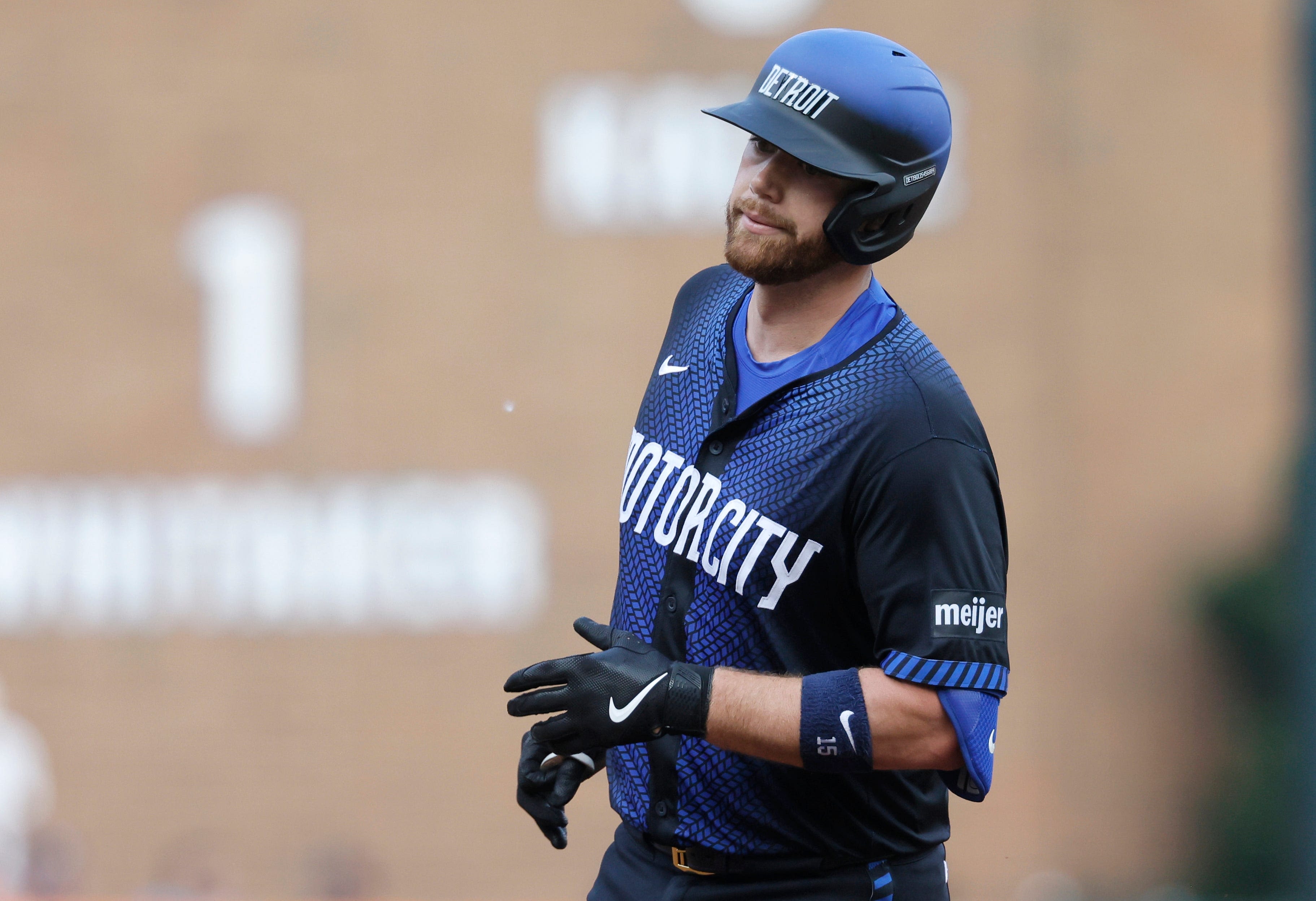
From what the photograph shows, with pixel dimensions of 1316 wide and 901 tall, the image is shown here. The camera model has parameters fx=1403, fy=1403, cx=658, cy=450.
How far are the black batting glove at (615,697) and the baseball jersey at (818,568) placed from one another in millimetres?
169

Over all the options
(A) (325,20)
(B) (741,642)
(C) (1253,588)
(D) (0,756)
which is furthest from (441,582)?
(B) (741,642)

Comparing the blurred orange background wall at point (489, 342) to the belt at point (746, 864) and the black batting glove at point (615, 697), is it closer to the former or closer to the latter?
the belt at point (746, 864)

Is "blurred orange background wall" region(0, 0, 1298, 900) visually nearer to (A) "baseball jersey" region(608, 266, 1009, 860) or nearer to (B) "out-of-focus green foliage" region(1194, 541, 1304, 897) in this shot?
(B) "out-of-focus green foliage" region(1194, 541, 1304, 897)

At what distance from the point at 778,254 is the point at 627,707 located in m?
0.79

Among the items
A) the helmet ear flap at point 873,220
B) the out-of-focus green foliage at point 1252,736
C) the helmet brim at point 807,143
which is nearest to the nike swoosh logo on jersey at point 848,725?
the helmet ear flap at point 873,220

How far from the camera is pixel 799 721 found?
210 centimetres

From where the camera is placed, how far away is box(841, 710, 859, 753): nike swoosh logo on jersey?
81.8 inches

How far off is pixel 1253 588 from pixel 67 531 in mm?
7785

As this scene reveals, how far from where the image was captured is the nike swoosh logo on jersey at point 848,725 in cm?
208

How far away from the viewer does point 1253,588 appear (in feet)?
30.2

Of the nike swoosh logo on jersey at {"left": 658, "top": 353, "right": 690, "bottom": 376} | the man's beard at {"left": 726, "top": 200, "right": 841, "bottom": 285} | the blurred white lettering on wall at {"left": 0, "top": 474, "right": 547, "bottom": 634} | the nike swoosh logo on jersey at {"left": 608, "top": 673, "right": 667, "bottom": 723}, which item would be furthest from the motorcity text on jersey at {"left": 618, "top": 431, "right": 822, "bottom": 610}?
the blurred white lettering on wall at {"left": 0, "top": 474, "right": 547, "bottom": 634}

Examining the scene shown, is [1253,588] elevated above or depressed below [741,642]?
below

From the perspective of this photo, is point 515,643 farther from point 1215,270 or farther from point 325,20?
point 1215,270

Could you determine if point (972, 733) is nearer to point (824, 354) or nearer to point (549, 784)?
point (824, 354)
